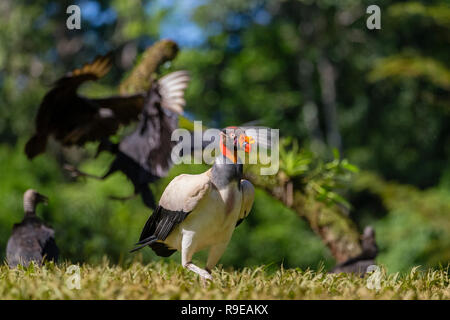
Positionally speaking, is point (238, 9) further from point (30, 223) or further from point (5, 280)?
point (5, 280)

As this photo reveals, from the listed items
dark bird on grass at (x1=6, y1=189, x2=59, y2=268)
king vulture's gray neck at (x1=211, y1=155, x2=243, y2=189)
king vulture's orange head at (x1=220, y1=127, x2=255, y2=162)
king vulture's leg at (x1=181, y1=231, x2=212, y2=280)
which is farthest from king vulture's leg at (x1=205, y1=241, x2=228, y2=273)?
dark bird on grass at (x1=6, y1=189, x2=59, y2=268)

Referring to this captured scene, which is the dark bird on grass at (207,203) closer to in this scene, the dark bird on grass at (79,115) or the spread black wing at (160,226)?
the spread black wing at (160,226)

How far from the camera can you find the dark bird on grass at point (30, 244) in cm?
433

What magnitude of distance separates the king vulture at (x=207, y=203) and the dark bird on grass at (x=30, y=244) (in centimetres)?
114

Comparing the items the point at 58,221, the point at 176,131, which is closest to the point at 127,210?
the point at 58,221

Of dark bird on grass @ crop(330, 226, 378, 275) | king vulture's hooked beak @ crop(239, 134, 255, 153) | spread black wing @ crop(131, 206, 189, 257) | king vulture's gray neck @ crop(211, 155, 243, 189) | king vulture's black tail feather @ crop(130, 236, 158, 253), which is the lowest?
dark bird on grass @ crop(330, 226, 378, 275)

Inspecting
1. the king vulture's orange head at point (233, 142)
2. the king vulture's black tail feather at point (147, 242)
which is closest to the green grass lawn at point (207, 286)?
the king vulture's black tail feather at point (147, 242)

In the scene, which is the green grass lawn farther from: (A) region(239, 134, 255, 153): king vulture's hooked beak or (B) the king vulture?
(A) region(239, 134, 255, 153): king vulture's hooked beak

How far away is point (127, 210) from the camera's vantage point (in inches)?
412

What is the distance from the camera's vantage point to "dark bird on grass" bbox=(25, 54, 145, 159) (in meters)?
5.45

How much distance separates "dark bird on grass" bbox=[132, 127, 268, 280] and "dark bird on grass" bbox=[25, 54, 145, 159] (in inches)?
84.0

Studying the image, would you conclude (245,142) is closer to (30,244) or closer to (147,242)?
(147,242)

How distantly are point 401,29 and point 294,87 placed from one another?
385 cm

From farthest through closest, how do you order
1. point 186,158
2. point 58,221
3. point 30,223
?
point 58,221
point 186,158
point 30,223
